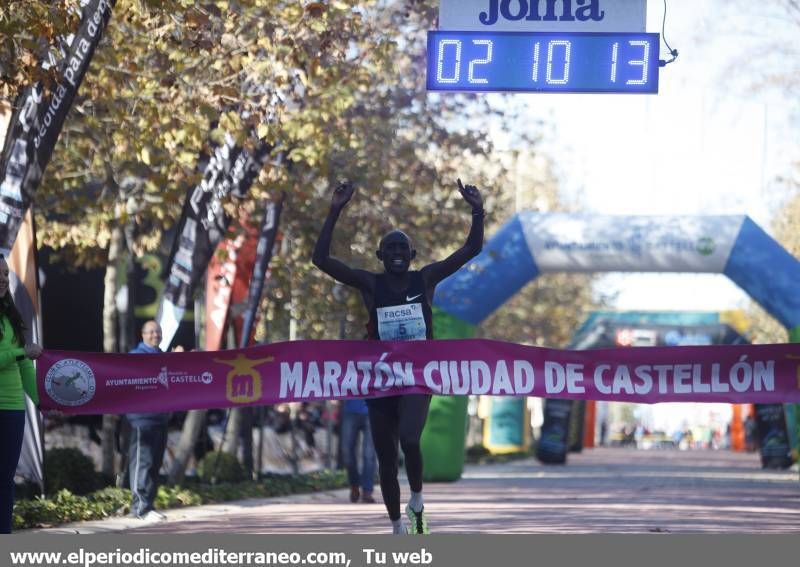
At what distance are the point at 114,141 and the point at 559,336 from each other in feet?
127

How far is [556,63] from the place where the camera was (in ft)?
50.7

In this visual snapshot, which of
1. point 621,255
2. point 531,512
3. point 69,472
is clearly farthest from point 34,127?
point 621,255

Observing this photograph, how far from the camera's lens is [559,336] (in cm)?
5612

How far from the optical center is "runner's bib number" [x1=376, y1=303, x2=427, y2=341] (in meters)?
10.9

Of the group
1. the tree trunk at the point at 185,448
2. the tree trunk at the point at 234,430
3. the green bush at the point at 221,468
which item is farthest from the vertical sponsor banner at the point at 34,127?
the tree trunk at the point at 234,430

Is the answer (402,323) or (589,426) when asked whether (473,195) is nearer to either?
(402,323)

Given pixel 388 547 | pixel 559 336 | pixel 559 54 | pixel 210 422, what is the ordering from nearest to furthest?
pixel 388 547 < pixel 559 54 < pixel 210 422 < pixel 559 336

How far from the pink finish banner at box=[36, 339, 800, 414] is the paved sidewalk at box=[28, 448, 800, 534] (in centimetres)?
172

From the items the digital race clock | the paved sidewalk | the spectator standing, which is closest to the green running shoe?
the paved sidewalk

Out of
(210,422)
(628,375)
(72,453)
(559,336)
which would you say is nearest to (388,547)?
(628,375)

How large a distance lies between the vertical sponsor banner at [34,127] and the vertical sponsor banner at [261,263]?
7.74 metres

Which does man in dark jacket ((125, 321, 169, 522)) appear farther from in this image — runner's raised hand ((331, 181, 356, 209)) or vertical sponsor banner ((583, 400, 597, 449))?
vertical sponsor banner ((583, 400, 597, 449))

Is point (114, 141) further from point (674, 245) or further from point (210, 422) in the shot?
point (674, 245)

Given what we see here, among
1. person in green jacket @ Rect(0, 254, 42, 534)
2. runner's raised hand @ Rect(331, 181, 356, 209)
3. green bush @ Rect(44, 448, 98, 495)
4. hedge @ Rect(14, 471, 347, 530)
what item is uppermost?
runner's raised hand @ Rect(331, 181, 356, 209)
